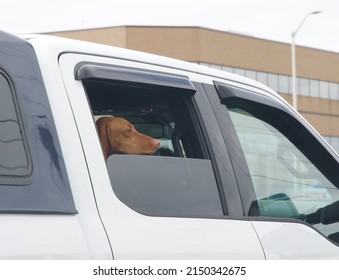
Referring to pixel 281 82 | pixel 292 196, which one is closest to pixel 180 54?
pixel 281 82

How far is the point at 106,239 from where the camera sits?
89.7 inches

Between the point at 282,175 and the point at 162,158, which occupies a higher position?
the point at 162,158

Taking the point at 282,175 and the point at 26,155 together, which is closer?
the point at 26,155

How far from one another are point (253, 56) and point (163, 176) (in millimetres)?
50577

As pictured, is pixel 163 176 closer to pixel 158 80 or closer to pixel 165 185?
pixel 165 185

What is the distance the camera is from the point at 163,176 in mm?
2664

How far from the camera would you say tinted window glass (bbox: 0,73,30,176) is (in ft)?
7.20

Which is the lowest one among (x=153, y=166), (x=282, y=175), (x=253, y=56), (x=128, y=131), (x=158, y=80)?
(x=282, y=175)

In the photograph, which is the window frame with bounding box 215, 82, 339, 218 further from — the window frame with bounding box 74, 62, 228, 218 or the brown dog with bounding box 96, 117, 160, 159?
the brown dog with bounding box 96, 117, 160, 159

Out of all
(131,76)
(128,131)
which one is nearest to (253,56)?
(128,131)

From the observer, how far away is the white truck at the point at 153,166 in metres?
2.22

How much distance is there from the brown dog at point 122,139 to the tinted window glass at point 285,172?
1.42 ft

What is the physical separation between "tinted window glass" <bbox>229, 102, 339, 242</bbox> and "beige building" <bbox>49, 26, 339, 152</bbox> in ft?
140

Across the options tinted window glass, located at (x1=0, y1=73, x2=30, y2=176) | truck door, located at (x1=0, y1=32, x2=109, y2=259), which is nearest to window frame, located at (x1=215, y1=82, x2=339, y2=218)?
truck door, located at (x1=0, y1=32, x2=109, y2=259)
